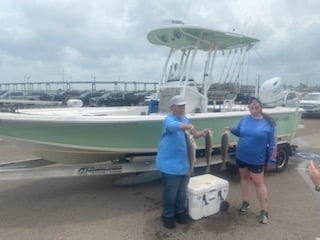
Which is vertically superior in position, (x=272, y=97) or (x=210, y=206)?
(x=272, y=97)

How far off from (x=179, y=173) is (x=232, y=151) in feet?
9.40

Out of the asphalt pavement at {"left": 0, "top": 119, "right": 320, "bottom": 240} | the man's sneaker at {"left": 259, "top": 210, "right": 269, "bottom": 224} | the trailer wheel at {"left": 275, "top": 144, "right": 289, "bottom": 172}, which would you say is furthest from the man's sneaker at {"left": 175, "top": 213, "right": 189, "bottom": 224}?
the trailer wheel at {"left": 275, "top": 144, "right": 289, "bottom": 172}

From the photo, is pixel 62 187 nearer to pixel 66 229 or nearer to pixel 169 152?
pixel 66 229

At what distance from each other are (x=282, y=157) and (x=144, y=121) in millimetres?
3478

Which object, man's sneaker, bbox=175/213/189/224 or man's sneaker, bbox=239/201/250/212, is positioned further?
man's sneaker, bbox=239/201/250/212

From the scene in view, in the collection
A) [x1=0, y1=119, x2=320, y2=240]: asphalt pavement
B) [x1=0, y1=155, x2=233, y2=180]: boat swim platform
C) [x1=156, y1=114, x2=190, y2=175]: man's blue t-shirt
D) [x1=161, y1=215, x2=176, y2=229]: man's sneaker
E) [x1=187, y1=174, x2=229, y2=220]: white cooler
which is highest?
[x1=156, y1=114, x2=190, y2=175]: man's blue t-shirt

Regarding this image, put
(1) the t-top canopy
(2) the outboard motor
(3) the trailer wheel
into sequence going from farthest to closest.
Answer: (2) the outboard motor → (3) the trailer wheel → (1) the t-top canopy

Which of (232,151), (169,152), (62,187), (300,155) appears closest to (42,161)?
(62,187)

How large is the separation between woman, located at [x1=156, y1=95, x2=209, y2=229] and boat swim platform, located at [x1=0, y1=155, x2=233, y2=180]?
1.27 meters

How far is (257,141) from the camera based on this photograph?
3.98 metres

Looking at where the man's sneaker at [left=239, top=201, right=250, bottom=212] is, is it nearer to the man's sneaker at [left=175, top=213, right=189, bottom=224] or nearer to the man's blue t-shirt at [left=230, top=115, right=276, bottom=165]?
the man's blue t-shirt at [left=230, top=115, right=276, bottom=165]

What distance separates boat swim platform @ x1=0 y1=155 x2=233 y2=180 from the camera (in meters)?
4.34

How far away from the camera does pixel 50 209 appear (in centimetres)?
457

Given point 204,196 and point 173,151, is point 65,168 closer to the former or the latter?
point 173,151
